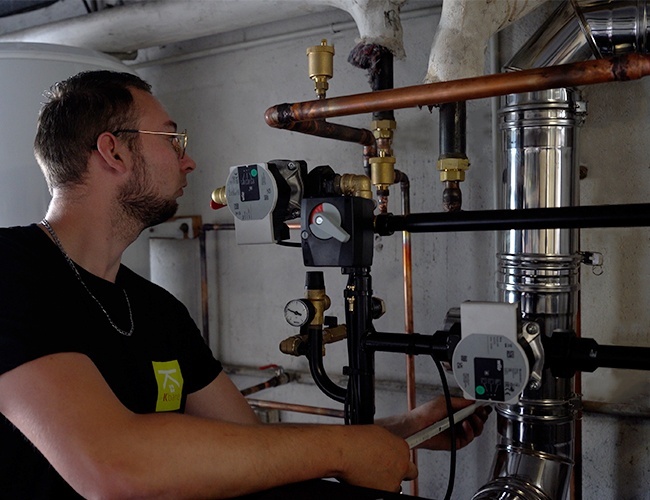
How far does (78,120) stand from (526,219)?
2.39ft

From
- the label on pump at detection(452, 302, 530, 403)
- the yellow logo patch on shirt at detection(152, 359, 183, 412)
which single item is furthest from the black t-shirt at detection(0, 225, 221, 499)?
the label on pump at detection(452, 302, 530, 403)

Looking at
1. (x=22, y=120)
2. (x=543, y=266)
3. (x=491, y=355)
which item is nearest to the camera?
(x=491, y=355)

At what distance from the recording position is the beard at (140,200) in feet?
3.47

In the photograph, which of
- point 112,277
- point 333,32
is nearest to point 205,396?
point 112,277

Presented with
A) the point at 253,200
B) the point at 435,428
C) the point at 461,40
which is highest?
the point at 461,40

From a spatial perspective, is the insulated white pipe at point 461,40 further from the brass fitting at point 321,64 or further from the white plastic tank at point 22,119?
the white plastic tank at point 22,119

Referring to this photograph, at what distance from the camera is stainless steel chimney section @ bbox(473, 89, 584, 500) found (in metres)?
1.06

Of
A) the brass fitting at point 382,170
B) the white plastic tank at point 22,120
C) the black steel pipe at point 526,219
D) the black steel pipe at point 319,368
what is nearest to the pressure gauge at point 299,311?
the black steel pipe at point 319,368

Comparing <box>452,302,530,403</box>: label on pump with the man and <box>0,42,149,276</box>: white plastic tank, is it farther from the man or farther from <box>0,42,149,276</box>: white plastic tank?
<box>0,42,149,276</box>: white plastic tank

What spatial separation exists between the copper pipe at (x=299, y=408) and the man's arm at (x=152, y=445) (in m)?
0.66

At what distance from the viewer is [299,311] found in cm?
89

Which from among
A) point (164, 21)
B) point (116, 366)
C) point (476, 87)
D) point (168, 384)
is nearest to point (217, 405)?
point (168, 384)

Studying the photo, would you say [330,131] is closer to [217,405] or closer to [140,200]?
[140,200]

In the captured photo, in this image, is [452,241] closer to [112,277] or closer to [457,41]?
[457,41]
